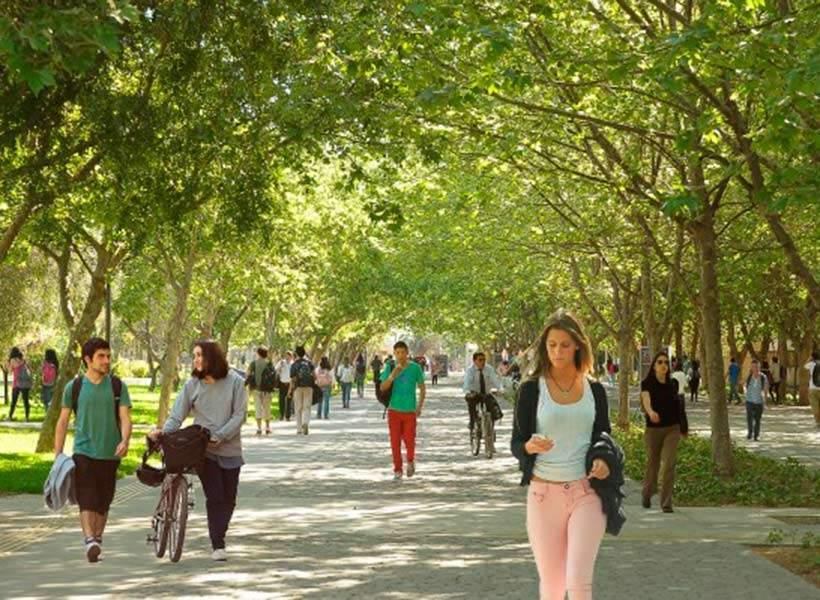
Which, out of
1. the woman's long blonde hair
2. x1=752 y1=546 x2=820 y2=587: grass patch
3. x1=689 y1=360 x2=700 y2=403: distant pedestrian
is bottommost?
x1=752 y1=546 x2=820 y2=587: grass patch

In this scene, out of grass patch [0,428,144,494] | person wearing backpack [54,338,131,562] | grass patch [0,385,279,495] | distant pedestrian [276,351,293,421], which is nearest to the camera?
person wearing backpack [54,338,131,562]

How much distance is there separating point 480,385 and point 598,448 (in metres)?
15.7

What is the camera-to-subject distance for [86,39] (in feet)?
25.7

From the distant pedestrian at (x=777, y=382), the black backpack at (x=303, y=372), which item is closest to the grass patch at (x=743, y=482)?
the black backpack at (x=303, y=372)

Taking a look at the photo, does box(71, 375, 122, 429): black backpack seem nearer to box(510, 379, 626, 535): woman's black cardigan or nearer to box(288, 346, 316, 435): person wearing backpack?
box(510, 379, 626, 535): woman's black cardigan

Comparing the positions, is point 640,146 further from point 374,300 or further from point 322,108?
point 374,300

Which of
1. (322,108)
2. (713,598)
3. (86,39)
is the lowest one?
(713,598)

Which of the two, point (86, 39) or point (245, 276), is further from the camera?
point (245, 276)

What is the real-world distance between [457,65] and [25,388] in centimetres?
1994

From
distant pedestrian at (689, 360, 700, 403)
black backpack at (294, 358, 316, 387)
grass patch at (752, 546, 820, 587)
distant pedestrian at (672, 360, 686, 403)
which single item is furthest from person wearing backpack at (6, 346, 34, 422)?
distant pedestrian at (689, 360, 700, 403)

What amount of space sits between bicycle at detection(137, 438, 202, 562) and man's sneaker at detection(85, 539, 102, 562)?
386 mm

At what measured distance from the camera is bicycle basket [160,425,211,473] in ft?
33.6

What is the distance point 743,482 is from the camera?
1691 centimetres

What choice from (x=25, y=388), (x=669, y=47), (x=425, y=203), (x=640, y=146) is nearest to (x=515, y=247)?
(x=425, y=203)
